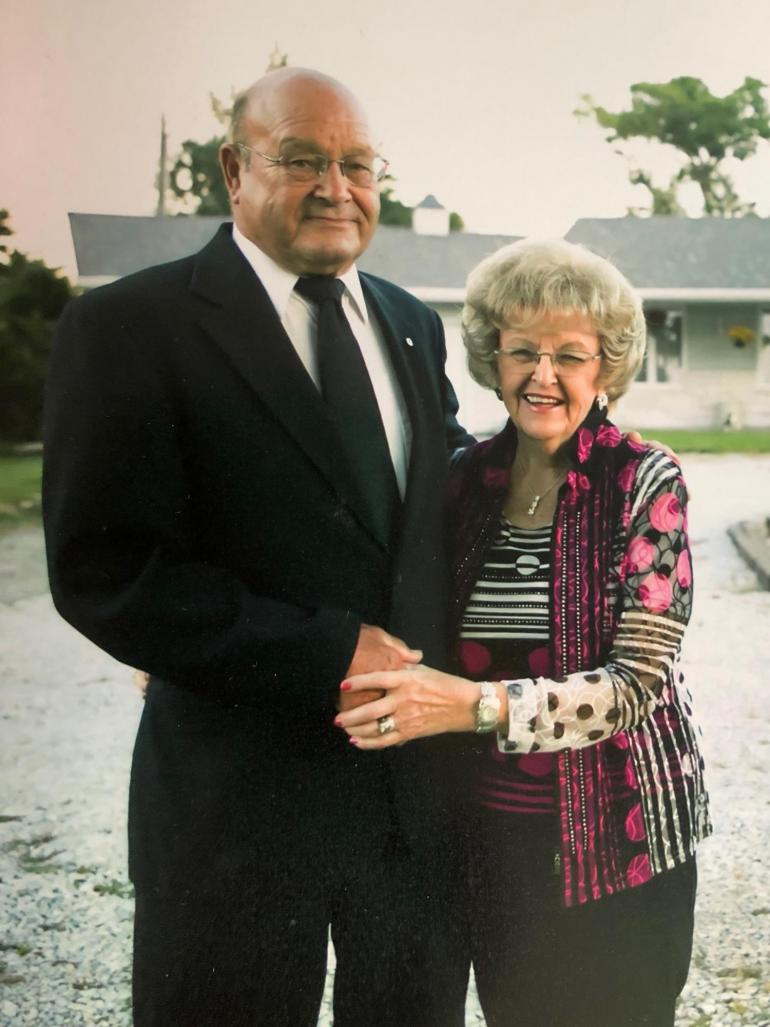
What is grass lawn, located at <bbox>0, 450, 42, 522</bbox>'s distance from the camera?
1649 millimetres

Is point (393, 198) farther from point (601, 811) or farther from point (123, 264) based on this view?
point (601, 811)

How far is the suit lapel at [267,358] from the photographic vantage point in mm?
1219

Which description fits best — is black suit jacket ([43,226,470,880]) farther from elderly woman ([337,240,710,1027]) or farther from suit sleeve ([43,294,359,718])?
elderly woman ([337,240,710,1027])

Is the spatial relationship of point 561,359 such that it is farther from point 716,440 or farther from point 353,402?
point 716,440

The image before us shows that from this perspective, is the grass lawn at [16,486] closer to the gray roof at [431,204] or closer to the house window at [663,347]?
the gray roof at [431,204]

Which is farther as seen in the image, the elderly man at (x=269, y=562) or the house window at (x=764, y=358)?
the house window at (x=764, y=358)

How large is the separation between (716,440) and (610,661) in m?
0.64

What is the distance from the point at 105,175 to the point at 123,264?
0.63ft

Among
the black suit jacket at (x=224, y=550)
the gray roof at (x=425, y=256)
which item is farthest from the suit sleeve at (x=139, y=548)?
the gray roof at (x=425, y=256)

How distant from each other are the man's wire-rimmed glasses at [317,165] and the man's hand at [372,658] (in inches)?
24.3

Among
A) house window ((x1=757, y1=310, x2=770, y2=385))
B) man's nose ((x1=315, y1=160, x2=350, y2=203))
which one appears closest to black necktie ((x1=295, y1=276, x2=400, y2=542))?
man's nose ((x1=315, y1=160, x2=350, y2=203))

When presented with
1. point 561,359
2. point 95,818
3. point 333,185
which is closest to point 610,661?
point 561,359

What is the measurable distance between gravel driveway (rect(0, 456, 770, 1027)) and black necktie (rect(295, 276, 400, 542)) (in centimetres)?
70

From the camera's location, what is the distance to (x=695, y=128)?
5.68 ft
